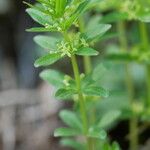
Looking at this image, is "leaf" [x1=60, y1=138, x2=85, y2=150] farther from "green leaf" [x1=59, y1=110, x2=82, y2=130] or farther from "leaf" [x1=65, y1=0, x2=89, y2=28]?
"leaf" [x1=65, y1=0, x2=89, y2=28]

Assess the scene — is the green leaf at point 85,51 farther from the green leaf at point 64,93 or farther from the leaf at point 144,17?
the leaf at point 144,17

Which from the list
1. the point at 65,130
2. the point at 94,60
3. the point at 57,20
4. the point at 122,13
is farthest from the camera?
the point at 94,60

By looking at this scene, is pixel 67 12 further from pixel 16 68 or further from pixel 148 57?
pixel 16 68

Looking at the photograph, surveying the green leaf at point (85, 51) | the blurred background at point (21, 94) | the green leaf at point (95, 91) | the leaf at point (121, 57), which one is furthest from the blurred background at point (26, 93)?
the green leaf at point (85, 51)

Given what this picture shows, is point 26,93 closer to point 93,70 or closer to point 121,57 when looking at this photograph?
point 121,57

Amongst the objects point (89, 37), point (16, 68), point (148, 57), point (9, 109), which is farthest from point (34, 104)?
point (89, 37)
